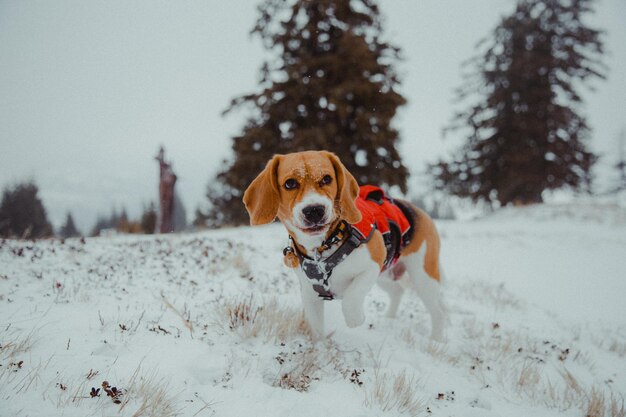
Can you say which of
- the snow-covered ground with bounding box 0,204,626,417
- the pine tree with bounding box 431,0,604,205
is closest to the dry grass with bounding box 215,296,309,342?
the snow-covered ground with bounding box 0,204,626,417

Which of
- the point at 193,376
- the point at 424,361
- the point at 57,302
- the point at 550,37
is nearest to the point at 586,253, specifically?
the point at 424,361

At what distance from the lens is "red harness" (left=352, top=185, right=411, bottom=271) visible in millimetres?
2807

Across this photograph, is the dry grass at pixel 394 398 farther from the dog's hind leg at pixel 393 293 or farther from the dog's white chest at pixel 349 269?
the dog's hind leg at pixel 393 293

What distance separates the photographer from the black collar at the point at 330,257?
259 centimetres

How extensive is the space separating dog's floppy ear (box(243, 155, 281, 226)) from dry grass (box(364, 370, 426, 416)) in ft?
4.78

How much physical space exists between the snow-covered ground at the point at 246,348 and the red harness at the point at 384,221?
0.99 m

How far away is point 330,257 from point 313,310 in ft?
2.21

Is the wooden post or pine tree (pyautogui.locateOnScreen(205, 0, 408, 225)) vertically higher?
pine tree (pyautogui.locateOnScreen(205, 0, 408, 225))

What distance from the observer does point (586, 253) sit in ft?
34.4

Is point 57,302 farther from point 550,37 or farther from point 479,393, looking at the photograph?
point 550,37

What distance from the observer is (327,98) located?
41.1ft

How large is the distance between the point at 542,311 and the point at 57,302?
22.9 feet

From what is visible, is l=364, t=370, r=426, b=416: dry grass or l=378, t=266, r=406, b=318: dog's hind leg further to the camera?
l=378, t=266, r=406, b=318: dog's hind leg

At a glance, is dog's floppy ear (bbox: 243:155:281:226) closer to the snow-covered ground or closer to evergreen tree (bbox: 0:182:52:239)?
the snow-covered ground
